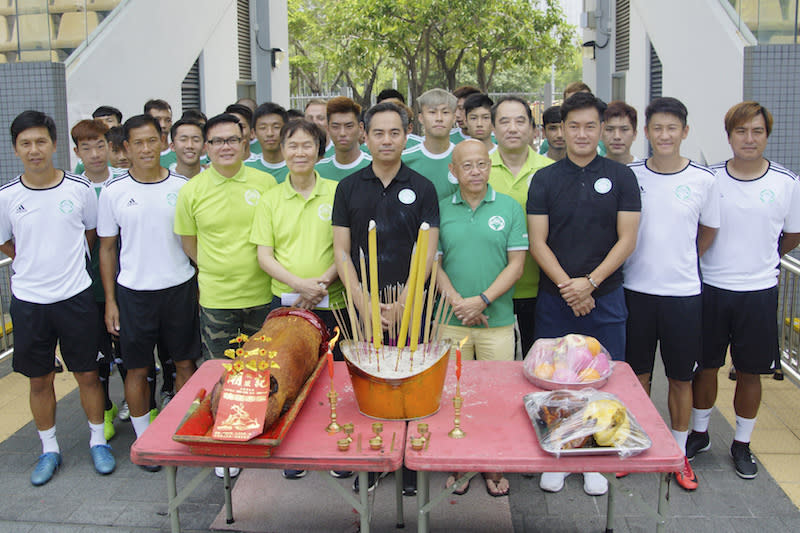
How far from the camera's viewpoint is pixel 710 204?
3.83m

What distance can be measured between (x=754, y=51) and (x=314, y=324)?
4.92 m

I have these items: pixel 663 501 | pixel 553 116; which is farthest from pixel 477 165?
pixel 553 116

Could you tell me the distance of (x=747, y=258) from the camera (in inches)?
155

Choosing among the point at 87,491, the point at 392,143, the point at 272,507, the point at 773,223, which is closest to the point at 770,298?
the point at 773,223

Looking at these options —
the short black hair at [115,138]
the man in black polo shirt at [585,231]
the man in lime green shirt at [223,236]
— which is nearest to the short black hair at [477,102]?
the man in black polo shirt at [585,231]

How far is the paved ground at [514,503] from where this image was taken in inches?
142

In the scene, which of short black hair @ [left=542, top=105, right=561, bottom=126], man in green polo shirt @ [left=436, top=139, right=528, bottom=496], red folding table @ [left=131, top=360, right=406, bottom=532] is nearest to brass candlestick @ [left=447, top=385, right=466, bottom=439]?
red folding table @ [left=131, top=360, right=406, bottom=532]

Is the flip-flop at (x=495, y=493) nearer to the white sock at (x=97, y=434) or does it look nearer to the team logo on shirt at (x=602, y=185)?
the team logo on shirt at (x=602, y=185)

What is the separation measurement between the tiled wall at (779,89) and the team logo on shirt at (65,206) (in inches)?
213

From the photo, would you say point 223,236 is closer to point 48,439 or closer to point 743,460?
point 48,439

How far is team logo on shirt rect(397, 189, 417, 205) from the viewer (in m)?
3.83

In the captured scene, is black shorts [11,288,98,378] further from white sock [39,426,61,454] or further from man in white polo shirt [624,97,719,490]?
man in white polo shirt [624,97,719,490]

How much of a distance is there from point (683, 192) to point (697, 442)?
4.94ft

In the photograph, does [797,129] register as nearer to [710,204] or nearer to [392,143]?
[710,204]
